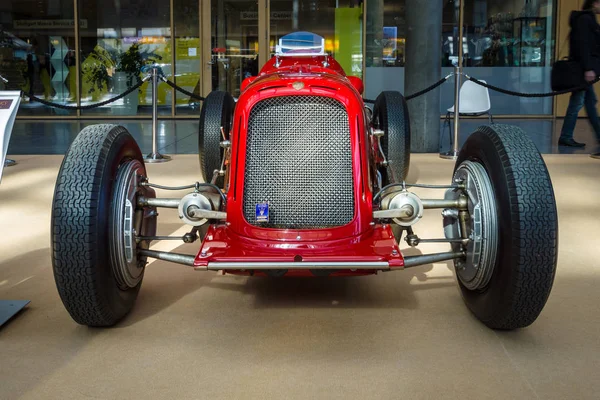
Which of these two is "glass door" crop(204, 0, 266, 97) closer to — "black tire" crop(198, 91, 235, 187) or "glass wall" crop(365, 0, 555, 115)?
"glass wall" crop(365, 0, 555, 115)

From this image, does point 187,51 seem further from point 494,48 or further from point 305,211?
point 305,211

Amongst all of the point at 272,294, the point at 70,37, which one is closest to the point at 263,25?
the point at 70,37

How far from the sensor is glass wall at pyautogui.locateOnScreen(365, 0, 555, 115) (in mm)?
14016

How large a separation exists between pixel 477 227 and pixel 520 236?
0.87 ft

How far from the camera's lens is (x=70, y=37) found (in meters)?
15.1

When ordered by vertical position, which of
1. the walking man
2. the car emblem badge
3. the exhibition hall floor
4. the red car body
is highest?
the walking man

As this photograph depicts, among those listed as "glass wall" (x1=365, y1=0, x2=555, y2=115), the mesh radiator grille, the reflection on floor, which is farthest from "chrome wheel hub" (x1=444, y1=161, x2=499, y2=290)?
"glass wall" (x1=365, y1=0, x2=555, y2=115)

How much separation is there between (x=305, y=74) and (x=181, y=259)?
1.13 meters

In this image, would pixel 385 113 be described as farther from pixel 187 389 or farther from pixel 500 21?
pixel 500 21

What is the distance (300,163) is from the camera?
315cm

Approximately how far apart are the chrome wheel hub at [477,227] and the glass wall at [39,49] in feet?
44.5

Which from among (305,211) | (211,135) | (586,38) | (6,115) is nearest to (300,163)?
(305,211)

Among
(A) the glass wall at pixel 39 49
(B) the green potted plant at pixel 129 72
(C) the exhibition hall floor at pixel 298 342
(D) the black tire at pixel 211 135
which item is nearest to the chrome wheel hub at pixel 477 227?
(C) the exhibition hall floor at pixel 298 342

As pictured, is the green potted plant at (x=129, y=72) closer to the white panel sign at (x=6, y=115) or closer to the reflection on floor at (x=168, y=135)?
the reflection on floor at (x=168, y=135)
